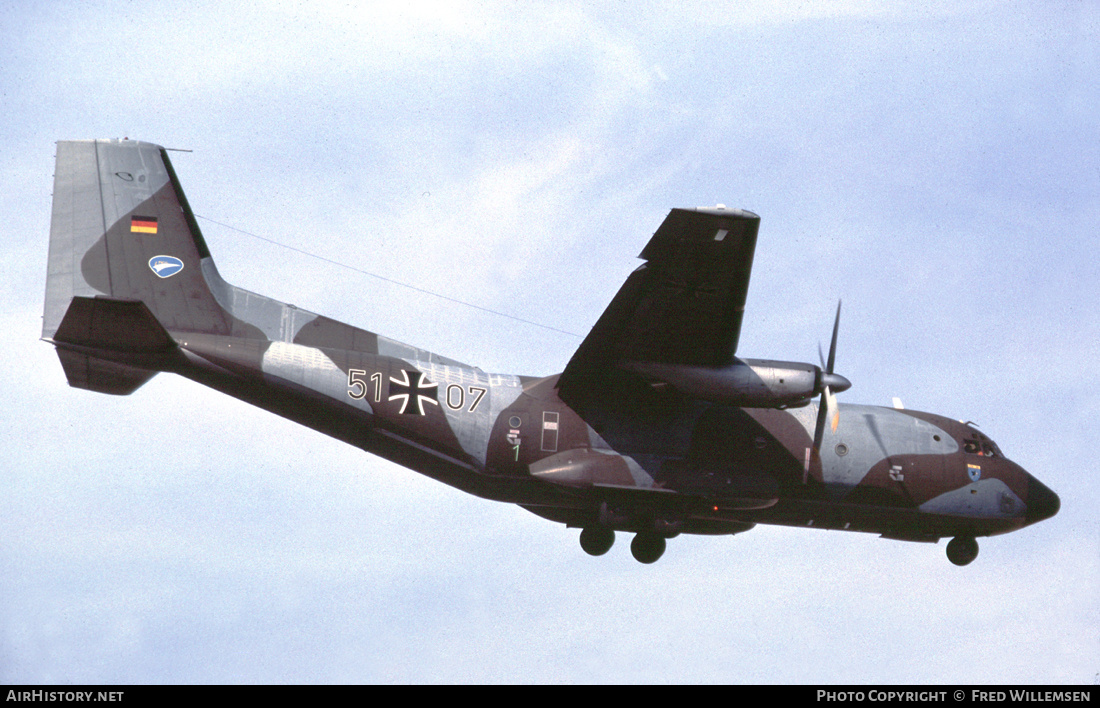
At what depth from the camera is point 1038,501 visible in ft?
92.0

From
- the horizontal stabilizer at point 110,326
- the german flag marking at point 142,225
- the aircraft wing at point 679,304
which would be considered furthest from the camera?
the german flag marking at point 142,225

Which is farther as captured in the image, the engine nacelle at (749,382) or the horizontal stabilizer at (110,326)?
the engine nacelle at (749,382)

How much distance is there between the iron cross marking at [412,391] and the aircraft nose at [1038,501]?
13364 millimetres

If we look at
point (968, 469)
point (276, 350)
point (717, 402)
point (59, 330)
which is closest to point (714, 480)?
point (717, 402)

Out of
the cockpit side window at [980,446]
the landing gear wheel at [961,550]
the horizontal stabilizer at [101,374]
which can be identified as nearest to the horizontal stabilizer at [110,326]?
the horizontal stabilizer at [101,374]

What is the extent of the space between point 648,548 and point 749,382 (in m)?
5.27

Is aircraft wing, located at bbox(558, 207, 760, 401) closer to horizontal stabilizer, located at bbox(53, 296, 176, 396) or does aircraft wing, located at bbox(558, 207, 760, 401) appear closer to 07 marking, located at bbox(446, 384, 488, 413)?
07 marking, located at bbox(446, 384, 488, 413)

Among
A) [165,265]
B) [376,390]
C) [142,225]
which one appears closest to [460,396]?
[376,390]

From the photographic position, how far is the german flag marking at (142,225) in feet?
82.6

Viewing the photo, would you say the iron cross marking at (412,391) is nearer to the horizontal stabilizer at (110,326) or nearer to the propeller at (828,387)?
the horizontal stabilizer at (110,326)

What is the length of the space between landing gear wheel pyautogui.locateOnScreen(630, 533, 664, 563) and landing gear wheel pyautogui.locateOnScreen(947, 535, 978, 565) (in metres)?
6.50

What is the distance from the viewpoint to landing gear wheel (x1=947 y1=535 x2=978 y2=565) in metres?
28.1

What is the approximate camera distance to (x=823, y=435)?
26812 mm

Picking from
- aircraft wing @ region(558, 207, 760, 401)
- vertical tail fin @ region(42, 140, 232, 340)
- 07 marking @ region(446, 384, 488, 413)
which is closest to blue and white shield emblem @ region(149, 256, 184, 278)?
vertical tail fin @ region(42, 140, 232, 340)
